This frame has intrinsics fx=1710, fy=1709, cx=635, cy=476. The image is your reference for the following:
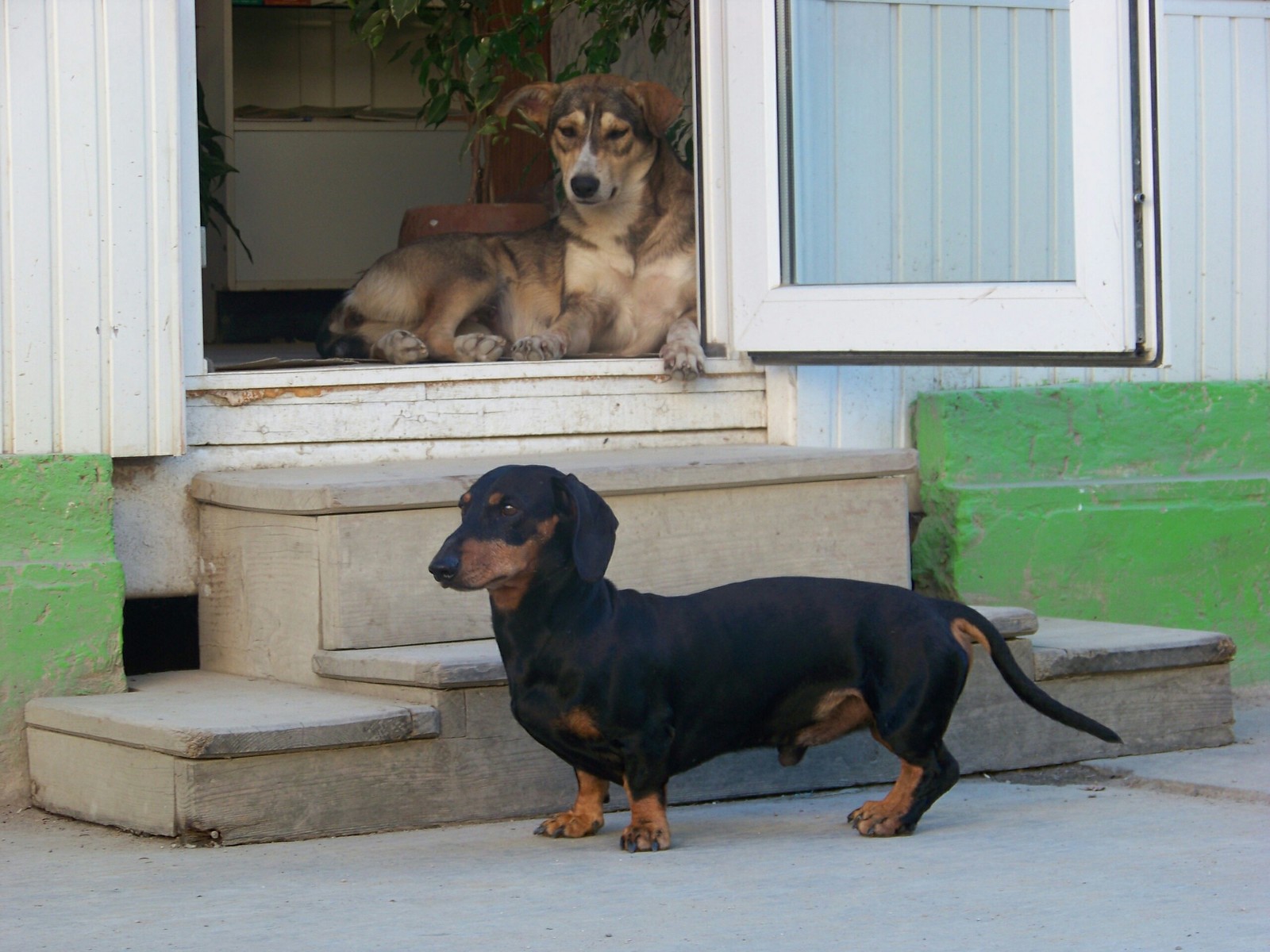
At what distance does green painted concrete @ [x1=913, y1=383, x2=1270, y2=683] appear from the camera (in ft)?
14.9

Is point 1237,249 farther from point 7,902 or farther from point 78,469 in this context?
point 7,902

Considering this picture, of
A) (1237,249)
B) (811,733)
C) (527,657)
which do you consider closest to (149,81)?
(527,657)

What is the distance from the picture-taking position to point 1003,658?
3.13 meters

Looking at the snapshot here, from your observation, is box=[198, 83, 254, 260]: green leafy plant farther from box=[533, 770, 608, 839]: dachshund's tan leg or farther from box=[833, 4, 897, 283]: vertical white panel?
box=[533, 770, 608, 839]: dachshund's tan leg

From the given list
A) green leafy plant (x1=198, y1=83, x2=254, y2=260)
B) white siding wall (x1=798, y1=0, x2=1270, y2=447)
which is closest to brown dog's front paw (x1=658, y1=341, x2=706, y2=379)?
white siding wall (x1=798, y1=0, x2=1270, y2=447)

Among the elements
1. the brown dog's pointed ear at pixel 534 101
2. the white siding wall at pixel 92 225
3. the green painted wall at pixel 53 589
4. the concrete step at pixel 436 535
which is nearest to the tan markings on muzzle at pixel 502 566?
the concrete step at pixel 436 535

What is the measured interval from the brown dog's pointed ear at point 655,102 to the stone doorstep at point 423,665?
2.12 meters

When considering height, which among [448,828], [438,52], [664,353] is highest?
[438,52]

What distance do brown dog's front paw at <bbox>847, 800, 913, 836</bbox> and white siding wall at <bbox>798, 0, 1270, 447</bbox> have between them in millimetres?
2079

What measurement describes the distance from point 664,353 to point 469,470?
771 mm

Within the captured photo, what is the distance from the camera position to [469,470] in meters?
3.89

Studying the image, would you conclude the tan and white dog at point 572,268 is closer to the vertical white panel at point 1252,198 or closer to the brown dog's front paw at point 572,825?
the vertical white panel at point 1252,198

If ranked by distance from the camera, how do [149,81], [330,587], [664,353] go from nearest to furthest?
[330,587] → [149,81] → [664,353]

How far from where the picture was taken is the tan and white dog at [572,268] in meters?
5.14
